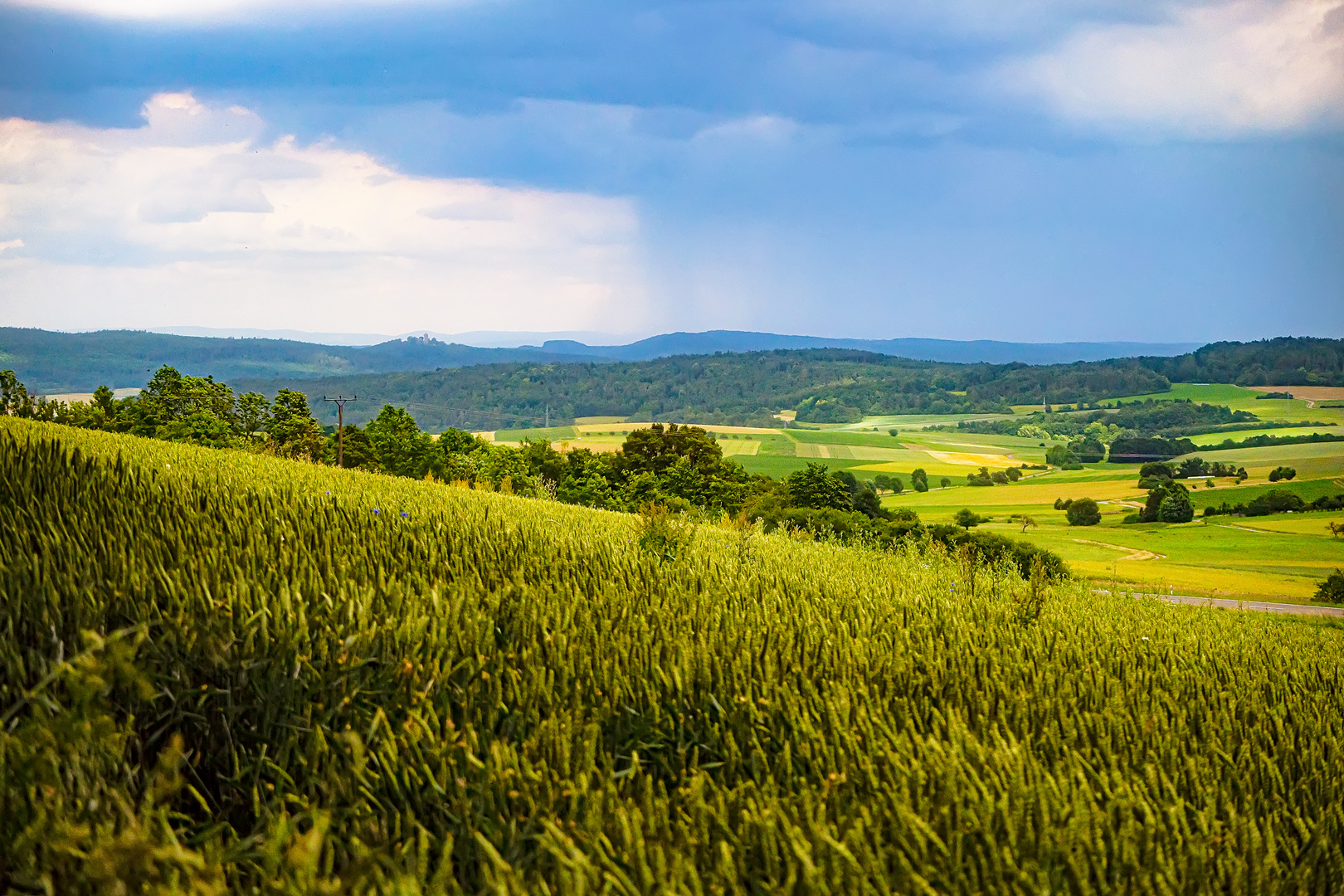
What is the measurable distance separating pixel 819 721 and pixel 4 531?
2973 mm

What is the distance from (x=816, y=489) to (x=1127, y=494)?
34907 mm

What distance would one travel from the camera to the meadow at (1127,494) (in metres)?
62.6

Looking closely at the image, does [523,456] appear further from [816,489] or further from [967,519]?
[967,519]

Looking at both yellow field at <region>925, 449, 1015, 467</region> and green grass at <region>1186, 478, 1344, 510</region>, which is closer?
green grass at <region>1186, 478, 1344, 510</region>

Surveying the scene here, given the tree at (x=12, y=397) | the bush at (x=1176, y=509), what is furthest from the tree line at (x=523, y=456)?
the tree at (x=12, y=397)

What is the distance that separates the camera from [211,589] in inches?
114

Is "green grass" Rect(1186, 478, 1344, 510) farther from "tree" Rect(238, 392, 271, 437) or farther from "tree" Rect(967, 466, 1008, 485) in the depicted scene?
"tree" Rect(238, 392, 271, 437)

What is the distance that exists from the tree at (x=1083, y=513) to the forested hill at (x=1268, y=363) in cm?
3374

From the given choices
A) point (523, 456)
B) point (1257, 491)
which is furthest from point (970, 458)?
point (523, 456)

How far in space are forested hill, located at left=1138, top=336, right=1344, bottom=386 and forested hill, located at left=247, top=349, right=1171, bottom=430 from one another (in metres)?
22.9

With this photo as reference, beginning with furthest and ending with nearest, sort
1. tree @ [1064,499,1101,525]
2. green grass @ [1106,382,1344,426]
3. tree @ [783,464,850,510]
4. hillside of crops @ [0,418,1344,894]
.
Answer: green grass @ [1106,382,1344,426], tree @ [1064,499,1101,525], tree @ [783,464,850,510], hillside of crops @ [0,418,1344,894]

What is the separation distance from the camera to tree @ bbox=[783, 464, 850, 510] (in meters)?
59.8

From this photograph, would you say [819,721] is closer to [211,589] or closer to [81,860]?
[81,860]

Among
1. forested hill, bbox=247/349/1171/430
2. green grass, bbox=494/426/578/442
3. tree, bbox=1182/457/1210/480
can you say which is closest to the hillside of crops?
tree, bbox=1182/457/1210/480
